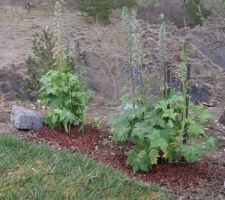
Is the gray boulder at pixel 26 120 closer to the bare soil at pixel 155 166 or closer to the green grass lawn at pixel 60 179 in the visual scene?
the bare soil at pixel 155 166

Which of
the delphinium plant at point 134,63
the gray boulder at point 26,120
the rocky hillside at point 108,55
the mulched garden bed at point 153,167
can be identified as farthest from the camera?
the rocky hillside at point 108,55

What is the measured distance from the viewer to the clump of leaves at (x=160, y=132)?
4.19 meters

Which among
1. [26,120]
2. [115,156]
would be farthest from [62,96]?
[115,156]

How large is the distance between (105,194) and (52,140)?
1.24 m

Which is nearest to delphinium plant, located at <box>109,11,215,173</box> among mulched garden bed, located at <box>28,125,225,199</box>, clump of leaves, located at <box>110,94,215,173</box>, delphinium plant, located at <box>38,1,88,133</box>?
clump of leaves, located at <box>110,94,215,173</box>

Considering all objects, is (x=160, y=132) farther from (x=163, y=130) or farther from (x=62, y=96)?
(x=62, y=96)

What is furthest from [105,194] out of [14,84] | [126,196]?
[14,84]

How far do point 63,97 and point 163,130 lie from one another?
4.30 ft

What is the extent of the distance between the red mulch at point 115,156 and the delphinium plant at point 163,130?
81 millimetres

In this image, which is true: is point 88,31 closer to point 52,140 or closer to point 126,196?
point 52,140

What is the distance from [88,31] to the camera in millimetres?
17078

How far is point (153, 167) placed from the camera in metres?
4.46

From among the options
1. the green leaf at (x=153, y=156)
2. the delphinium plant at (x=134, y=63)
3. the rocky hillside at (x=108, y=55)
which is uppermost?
the delphinium plant at (x=134, y=63)

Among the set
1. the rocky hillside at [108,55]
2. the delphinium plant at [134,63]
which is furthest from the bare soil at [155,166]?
the rocky hillside at [108,55]
